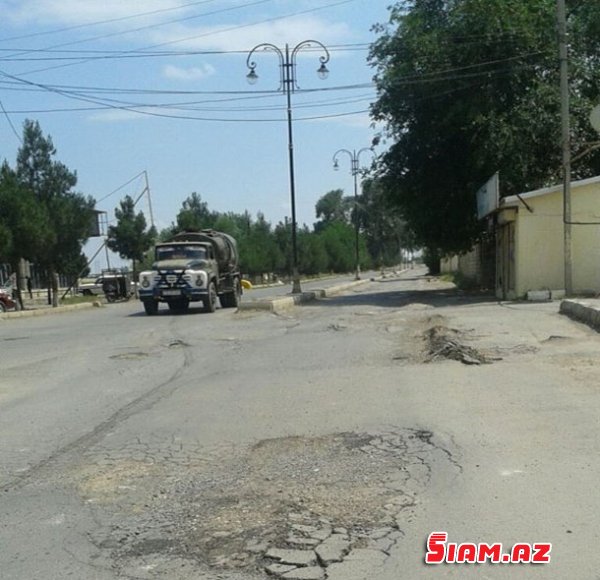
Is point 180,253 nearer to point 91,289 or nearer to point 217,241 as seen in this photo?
point 217,241

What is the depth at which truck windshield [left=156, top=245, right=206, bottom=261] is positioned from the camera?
92.1 feet

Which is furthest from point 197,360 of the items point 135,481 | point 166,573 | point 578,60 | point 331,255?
point 331,255

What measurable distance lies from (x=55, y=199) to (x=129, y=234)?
12.1 meters

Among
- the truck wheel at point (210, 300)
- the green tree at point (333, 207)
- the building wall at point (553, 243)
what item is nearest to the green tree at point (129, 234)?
the truck wheel at point (210, 300)

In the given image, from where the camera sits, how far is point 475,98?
94.5 feet

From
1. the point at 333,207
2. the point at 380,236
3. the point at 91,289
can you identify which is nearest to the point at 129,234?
the point at 91,289

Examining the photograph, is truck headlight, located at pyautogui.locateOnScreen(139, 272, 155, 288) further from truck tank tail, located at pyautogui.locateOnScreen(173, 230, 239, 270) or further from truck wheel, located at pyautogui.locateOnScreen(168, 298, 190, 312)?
truck tank tail, located at pyautogui.locateOnScreen(173, 230, 239, 270)

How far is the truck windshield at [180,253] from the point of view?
28.1m

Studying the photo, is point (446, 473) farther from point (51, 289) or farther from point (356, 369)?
point (51, 289)

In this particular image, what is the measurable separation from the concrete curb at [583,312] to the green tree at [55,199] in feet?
85.8

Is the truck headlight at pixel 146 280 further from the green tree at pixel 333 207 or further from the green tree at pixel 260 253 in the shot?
the green tree at pixel 333 207

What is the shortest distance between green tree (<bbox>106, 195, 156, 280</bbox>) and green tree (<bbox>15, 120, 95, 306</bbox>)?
10.4 metres

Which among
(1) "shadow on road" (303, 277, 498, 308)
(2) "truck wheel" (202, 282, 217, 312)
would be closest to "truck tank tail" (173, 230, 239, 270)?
(2) "truck wheel" (202, 282, 217, 312)

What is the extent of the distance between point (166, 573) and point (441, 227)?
97.8ft
